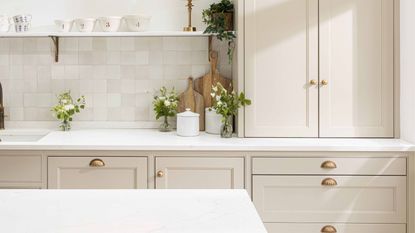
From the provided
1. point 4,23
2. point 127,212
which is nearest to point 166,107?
point 4,23

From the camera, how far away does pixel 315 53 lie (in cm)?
294

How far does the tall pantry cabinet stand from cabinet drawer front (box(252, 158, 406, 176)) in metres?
0.25

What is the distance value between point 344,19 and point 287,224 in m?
1.19

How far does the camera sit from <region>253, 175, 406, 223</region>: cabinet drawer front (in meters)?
2.77

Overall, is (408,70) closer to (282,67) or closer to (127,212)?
(282,67)

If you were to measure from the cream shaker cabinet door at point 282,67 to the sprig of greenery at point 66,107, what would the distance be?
115cm

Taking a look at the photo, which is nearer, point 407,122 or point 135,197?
point 135,197

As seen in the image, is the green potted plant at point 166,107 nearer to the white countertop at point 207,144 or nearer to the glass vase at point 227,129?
the white countertop at point 207,144

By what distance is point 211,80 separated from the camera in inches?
132

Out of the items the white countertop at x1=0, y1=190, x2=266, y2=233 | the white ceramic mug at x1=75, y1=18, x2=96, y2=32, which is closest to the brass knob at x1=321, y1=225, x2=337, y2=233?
the white countertop at x1=0, y1=190, x2=266, y2=233

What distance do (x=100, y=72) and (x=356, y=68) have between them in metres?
1.65

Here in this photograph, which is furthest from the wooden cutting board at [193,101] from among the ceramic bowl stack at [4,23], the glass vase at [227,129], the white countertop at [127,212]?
the white countertop at [127,212]

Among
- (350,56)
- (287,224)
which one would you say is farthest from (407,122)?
(287,224)

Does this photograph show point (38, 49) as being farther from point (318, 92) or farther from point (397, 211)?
point (397, 211)
